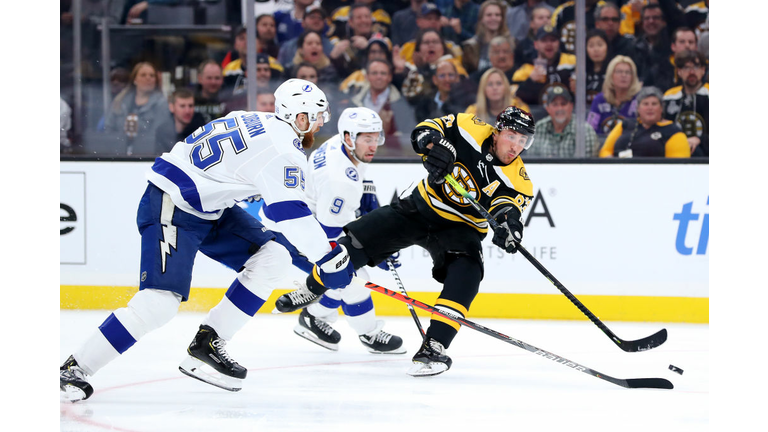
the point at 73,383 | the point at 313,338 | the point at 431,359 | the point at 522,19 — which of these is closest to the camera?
the point at 73,383

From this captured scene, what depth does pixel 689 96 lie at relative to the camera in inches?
189

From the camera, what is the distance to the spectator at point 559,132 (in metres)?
4.75

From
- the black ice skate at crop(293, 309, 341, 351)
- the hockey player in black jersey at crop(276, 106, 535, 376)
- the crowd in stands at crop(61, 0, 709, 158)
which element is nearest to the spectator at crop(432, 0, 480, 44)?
the crowd in stands at crop(61, 0, 709, 158)

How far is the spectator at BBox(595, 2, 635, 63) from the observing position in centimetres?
483

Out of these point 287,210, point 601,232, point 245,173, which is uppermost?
point 245,173

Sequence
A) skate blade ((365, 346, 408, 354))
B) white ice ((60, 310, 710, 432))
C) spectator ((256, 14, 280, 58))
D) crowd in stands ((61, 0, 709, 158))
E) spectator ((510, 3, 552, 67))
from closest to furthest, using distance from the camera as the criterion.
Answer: white ice ((60, 310, 710, 432))
skate blade ((365, 346, 408, 354))
crowd in stands ((61, 0, 709, 158))
spectator ((510, 3, 552, 67))
spectator ((256, 14, 280, 58))

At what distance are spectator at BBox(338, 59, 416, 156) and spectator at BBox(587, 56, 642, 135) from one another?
1105mm

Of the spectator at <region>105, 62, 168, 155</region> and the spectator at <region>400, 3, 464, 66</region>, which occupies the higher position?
the spectator at <region>400, 3, 464, 66</region>

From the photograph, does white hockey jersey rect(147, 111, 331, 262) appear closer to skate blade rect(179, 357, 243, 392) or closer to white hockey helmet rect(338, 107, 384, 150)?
skate blade rect(179, 357, 243, 392)

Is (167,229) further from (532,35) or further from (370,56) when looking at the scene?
(532,35)

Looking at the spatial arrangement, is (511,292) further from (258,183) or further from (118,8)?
(118,8)

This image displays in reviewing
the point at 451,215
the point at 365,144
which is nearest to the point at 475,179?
the point at 451,215

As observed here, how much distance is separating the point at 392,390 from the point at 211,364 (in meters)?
0.64

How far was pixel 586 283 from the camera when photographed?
4.63m
